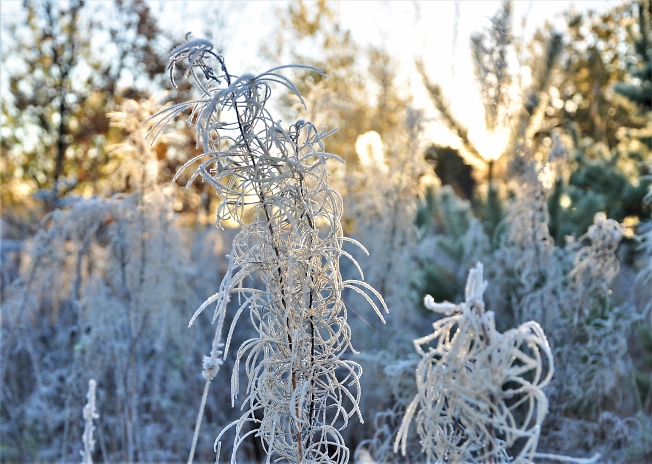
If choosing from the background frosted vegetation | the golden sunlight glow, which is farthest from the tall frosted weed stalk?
the golden sunlight glow

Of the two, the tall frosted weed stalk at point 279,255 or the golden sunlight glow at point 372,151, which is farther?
the golden sunlight glow at point 372,151

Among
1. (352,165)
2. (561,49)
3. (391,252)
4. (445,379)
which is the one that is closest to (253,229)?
(445,379)

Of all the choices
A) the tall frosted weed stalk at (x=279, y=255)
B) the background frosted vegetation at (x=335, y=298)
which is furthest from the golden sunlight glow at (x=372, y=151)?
the tall frosted weed stalk at (x=279, y=255)

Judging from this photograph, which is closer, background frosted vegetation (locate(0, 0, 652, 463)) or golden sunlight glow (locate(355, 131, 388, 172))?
background frosted vegetation (locate(0, 0, 652, 463))

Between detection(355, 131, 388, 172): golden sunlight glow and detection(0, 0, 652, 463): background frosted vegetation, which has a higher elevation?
detection(355, 131, 388, 172): golden sunlight glow

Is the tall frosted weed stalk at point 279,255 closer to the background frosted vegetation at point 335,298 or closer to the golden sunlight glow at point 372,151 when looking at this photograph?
the background frosted vegetation at point 335,298

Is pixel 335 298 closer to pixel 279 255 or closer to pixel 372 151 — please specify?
pixel 279 255

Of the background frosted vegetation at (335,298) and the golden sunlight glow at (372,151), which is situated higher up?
the golden sunlight glow at (372,151)

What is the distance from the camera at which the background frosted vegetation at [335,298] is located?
3.00 feet

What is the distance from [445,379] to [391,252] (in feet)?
7.57

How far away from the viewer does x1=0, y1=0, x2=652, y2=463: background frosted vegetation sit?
0.91 m

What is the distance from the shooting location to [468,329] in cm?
70

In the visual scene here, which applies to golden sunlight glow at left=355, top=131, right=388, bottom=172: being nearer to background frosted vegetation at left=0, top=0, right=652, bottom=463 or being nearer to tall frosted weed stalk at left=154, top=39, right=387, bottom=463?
background frosted vegetation at left=0, top=0, right=652, bottom=463

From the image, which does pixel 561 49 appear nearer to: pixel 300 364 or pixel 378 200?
pixel 378 200
